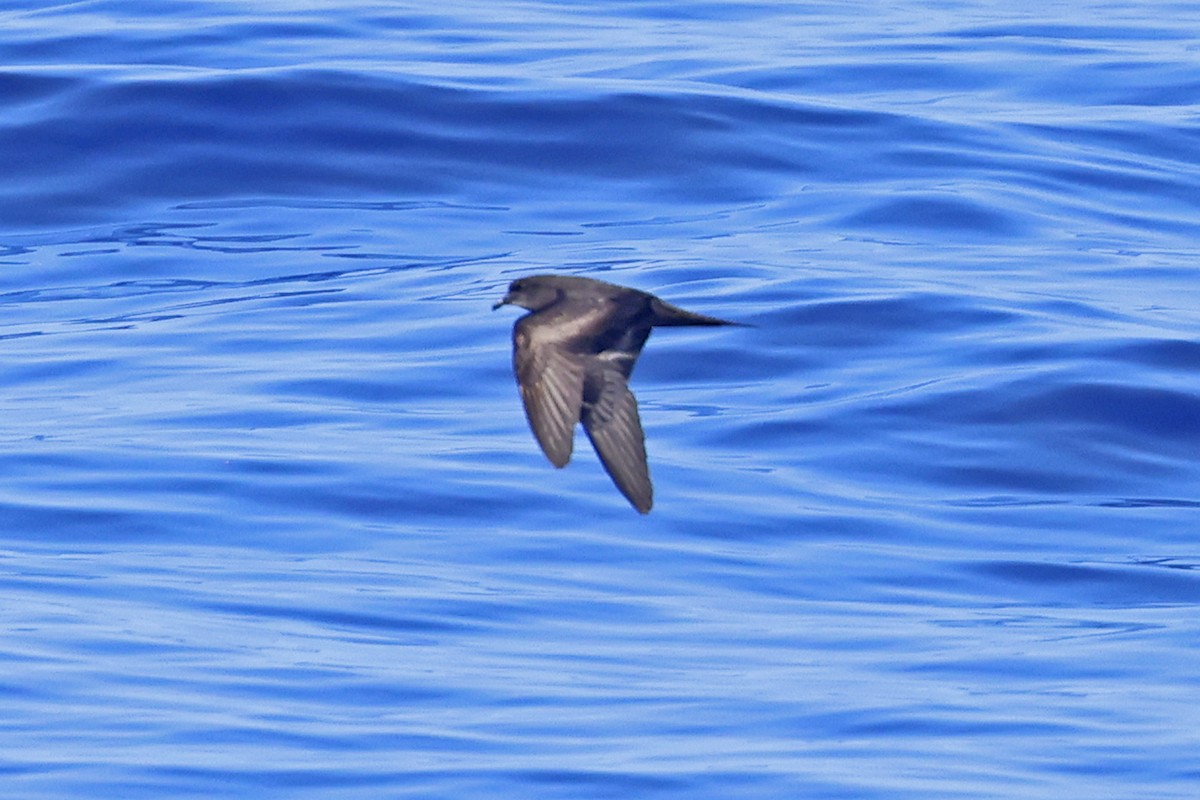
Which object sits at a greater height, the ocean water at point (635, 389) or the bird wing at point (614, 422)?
the bird wing at point (614, 422)

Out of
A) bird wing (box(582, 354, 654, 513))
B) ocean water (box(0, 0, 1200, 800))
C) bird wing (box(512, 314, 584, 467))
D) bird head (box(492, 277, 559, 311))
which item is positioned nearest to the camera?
bird wing (box(512, 314, 584, 467))

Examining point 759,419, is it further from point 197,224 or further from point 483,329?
point 197,224

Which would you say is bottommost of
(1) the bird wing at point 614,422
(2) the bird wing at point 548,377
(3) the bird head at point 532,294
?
(1) the bird wing at point 614,422

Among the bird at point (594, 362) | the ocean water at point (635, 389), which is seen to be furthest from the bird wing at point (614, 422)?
the ocean water at point (635, 389)

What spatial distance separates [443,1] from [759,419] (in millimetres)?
10000

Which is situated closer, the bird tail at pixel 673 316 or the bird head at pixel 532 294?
the bird tail at pixel 673 316

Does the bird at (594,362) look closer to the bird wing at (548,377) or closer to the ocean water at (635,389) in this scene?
the bird wing at (548,377)

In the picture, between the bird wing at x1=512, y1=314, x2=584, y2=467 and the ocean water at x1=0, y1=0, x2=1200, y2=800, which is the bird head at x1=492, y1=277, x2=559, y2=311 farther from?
the ocean water at x1=0, y1=0, x2=1200, y2=800

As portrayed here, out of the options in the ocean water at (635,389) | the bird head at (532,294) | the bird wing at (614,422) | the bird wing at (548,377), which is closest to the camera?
the bird wing at (548,377)

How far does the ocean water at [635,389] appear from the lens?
891 centimetres

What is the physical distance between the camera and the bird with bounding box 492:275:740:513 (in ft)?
22.0

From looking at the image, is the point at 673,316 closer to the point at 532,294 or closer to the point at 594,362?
the point at 594,362

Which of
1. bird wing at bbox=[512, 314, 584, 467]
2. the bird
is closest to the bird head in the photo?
the bird

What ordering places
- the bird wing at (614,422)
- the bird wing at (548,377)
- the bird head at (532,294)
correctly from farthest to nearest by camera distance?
the bird head at (532,294), the bird wing at (614,422), the bird wing at (548,377)
